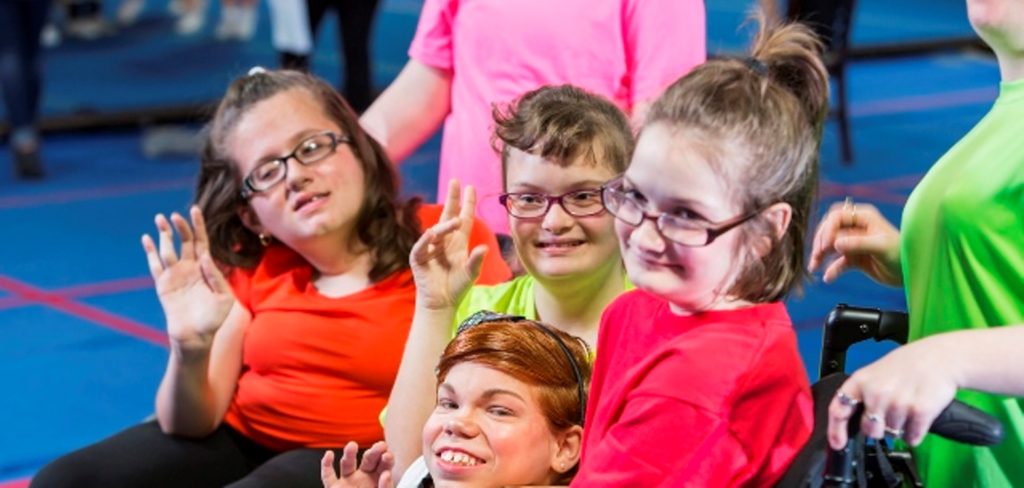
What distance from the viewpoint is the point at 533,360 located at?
6.88 feet

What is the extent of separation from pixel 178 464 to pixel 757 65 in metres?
1.37

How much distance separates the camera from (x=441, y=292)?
2.30 m

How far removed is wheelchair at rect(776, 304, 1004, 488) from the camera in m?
1.54

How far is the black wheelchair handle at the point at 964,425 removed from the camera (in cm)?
154

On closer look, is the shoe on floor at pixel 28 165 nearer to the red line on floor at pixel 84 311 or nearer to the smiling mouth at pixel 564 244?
the red line on floor at pixel 84 311

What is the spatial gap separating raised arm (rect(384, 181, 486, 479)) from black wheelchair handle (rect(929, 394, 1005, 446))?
0.84 m

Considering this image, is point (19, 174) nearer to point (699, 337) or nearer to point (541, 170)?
point (541, 170)

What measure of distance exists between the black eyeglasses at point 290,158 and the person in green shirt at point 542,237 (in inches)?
16.8

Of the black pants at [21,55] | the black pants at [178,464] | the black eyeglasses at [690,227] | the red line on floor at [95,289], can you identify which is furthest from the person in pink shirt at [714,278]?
the black pants at [21,55]

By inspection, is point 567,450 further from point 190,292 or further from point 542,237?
point 190,292

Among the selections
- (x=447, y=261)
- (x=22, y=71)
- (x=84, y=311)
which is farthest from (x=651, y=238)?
(x=22, y=71)

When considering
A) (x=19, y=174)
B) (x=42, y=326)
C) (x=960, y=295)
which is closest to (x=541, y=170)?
(x=960, y=295)

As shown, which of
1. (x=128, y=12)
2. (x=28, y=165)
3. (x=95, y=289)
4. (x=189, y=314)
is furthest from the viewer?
(x=128, y=12)

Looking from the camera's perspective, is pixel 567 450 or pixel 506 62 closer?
pixel 567 450
